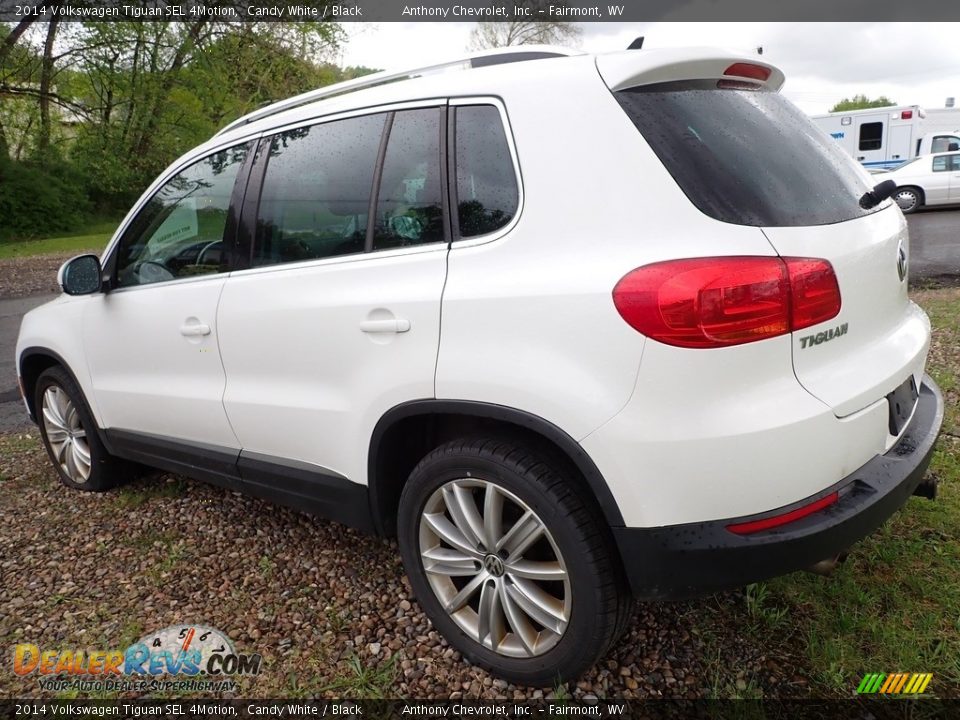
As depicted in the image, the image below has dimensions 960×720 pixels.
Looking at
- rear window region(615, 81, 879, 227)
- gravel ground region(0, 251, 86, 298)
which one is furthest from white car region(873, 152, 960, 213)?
gravel ground region(0, 251, 86, 298)

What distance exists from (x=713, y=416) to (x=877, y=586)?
4.64 feet

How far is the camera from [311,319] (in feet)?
8.13

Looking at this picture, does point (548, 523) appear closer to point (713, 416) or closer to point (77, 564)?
point (713, 416)

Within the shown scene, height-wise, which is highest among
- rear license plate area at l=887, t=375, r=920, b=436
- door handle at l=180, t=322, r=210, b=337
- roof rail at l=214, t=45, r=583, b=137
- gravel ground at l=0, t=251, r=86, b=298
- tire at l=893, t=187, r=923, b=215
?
roof rail at l=214, t=45, r=583, b=137

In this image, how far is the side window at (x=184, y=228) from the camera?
3.01 meters

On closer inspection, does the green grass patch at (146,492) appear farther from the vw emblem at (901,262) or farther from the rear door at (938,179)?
the rear door at (938,179)

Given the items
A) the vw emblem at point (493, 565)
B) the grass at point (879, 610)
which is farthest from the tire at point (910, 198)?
the vw emblem at point (493, 565)

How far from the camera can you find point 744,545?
1.81m

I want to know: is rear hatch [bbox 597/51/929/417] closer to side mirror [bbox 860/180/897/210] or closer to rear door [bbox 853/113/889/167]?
side mirror [bbox 860/180/897/210]

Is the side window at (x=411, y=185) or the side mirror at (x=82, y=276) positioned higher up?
the side window at (x=411, y=185)

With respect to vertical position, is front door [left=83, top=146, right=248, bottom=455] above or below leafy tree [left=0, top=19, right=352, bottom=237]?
below

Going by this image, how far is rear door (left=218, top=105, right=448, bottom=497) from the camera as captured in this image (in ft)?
7.39

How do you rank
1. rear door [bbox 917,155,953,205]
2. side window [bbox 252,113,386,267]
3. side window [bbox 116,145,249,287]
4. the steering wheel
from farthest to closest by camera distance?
rear door [bbox 917,155,953,205] < the steering wheel < side window [bbox 116,145,249,287] < side window [bbox 252,113,386,267]

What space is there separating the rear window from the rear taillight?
15 cm
